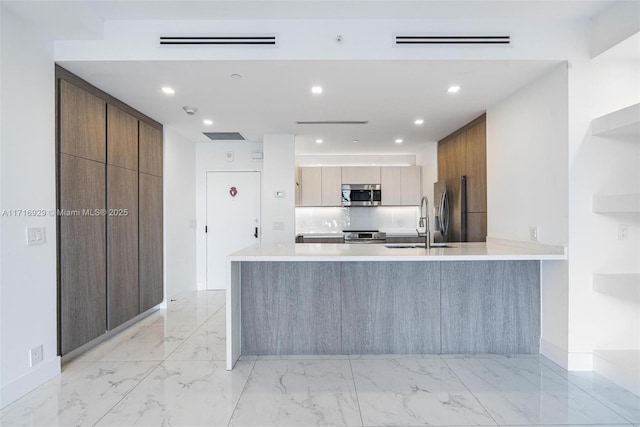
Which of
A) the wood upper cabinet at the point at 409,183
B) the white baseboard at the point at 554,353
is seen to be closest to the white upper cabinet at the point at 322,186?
the wood upper cabinet at the point at 409,183

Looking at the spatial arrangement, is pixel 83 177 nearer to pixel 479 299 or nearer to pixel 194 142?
pixel 194 142

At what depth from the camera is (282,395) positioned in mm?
2287

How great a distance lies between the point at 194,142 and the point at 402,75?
3762mm

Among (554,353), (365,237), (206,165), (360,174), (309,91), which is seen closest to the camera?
(554,353)

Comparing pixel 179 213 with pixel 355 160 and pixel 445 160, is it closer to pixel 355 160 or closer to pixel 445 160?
pixel 355 160

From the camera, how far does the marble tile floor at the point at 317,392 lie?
2.02 m

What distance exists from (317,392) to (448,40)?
265 cm

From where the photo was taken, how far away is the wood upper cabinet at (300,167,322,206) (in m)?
6.08

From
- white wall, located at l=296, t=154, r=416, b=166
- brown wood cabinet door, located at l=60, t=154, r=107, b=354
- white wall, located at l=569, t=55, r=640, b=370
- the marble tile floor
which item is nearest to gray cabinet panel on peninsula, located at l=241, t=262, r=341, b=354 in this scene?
the marble tile floor

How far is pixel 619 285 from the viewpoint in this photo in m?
2.47

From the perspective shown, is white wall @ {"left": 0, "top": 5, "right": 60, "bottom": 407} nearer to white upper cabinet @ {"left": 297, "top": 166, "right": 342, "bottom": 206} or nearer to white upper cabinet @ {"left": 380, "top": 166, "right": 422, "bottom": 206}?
white upper cabinet @ {"left": 297, "top": 166, "right": 342, "bottom": 206}

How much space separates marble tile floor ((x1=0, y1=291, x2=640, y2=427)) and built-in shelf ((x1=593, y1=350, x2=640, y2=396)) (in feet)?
0.20

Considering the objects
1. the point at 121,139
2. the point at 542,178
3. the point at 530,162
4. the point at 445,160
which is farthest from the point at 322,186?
the point at 542,178

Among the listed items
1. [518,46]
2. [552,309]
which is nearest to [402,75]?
[518,46]
